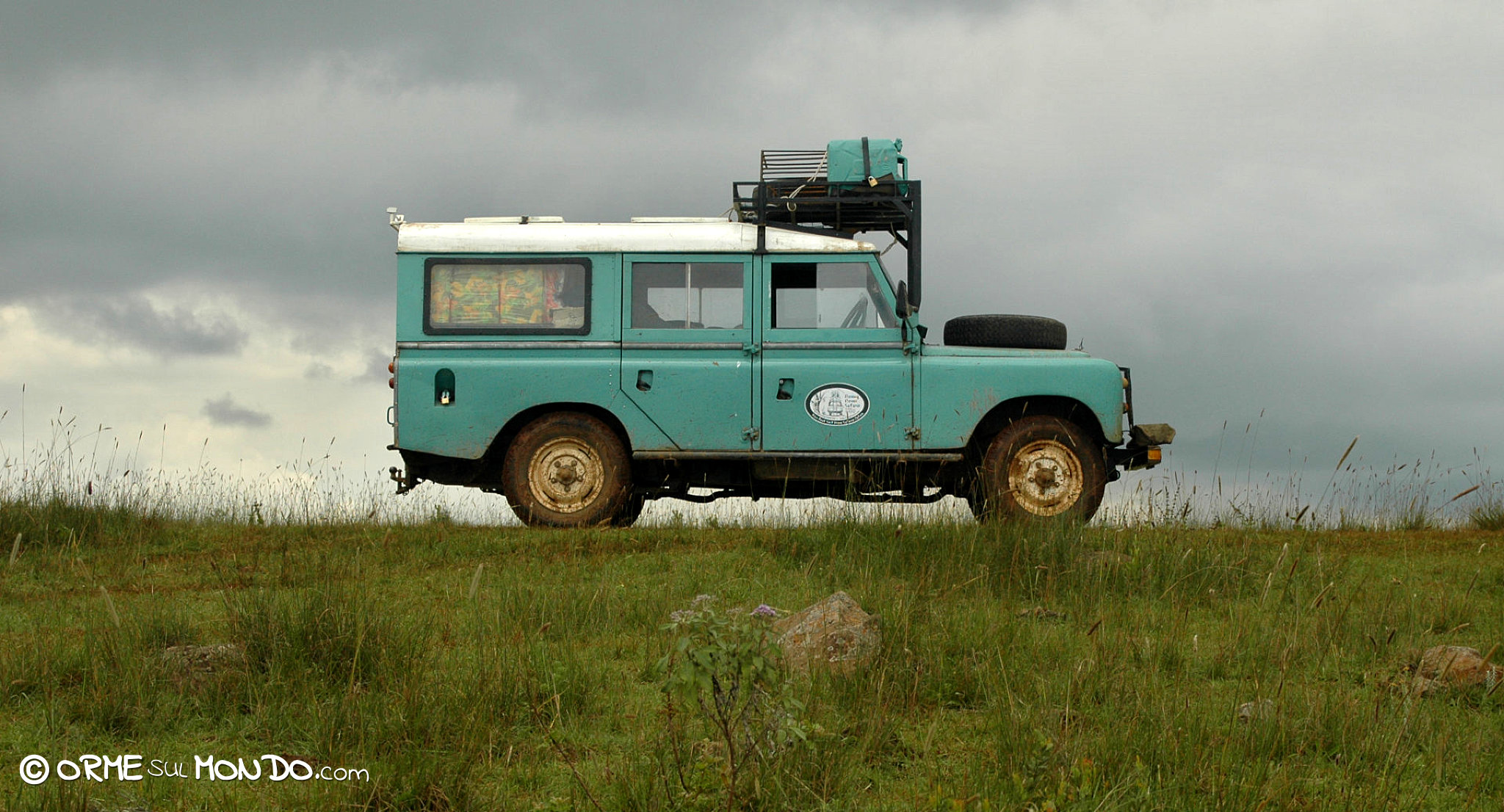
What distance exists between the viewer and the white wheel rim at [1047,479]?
970 cm

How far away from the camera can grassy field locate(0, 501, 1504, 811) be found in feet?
11.9

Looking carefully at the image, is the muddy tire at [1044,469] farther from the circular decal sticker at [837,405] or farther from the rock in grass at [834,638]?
the rock in grass at [834,638]

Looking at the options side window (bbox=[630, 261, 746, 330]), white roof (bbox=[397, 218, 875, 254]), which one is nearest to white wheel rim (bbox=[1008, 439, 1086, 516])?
white roof (bbox=[397, 218, 875, 254])

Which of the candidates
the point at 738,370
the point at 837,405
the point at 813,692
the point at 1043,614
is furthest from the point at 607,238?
the point at 813,692

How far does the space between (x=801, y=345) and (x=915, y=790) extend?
639 cm

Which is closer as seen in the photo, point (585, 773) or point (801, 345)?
→ point (585, 773)

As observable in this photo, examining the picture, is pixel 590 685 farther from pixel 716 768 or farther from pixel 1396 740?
pixel 1396 740

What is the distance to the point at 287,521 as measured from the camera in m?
10.0

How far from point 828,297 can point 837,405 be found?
943mm

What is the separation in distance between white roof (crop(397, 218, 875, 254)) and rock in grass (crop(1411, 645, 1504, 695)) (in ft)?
18.7

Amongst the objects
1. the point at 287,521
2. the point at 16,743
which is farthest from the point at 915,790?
the point at 287,521

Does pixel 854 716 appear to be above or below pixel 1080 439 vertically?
below

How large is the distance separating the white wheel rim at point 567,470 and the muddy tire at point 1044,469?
127 inches

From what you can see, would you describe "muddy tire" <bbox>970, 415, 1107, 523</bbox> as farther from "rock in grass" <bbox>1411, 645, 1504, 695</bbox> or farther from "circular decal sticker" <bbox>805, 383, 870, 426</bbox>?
"rock in grass" <bbox>1411, 645, 1504, 695</bbox>
